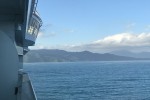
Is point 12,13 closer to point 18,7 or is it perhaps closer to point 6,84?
point 18,7

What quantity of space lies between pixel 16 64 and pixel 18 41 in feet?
34.4

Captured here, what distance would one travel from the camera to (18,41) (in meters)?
22.4

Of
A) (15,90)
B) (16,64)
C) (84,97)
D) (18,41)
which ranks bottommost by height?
(84,97)

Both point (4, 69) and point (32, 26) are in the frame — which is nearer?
point (4, 69)

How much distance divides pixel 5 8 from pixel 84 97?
56243 mm

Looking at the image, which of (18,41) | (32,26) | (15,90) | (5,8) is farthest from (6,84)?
(32,26)

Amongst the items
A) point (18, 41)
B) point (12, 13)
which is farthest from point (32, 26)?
point (12, 13)

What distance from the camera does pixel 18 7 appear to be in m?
11.9

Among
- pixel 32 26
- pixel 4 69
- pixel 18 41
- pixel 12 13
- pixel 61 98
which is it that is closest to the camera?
pixel 4 69

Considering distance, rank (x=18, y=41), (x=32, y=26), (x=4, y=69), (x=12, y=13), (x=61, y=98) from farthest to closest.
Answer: (x=61, y=98), (x=32, y=26), (x=18, y=41), (x=12, y=13), (x=4, y=69)

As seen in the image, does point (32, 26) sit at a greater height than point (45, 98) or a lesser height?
greater

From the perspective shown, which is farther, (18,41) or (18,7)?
(18,41)

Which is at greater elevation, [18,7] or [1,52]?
[18,7]

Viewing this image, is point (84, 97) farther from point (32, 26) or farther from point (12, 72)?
point (12, 72)
